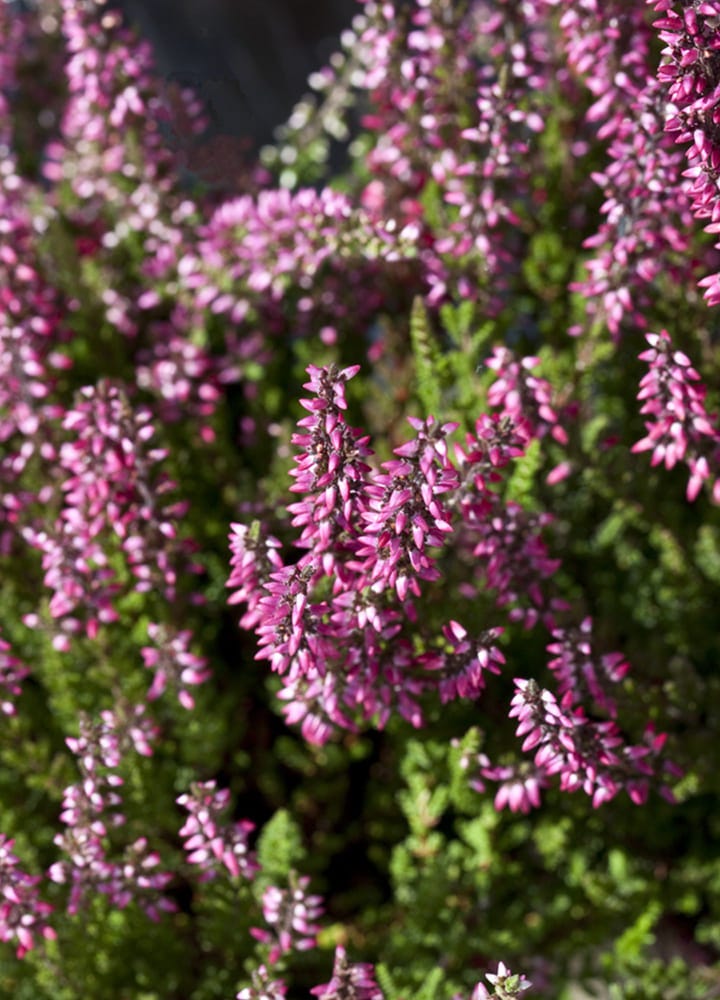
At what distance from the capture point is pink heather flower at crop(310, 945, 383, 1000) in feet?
4.84

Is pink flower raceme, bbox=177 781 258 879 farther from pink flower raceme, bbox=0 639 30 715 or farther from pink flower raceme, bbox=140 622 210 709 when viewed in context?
pink flower raceme, bbox=0 639 30 715

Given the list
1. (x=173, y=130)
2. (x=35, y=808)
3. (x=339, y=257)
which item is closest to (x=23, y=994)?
(x=35, y=808)

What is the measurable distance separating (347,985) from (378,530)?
0.61 m

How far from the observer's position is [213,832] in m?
1.69

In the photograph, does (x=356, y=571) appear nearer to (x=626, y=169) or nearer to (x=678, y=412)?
(x=678, y=412)

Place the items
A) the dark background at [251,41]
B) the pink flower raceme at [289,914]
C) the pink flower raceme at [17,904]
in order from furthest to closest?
the dark background at [251,41] → the pink flower raceme at [289,914] → the pink flower raceme at [17,904]

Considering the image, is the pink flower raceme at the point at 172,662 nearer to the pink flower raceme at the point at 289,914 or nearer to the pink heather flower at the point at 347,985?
the pink flower raceme at the point at 289,914

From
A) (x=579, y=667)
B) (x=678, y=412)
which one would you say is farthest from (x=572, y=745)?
(x=678, y=412)

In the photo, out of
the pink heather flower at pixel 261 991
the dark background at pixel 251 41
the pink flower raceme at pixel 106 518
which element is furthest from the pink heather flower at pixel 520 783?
the dark background at pixel 251 41

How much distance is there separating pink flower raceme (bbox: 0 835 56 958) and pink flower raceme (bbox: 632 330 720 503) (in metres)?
1.13

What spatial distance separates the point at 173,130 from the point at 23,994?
1787 millimetres

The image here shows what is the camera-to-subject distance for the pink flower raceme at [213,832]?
1674 mm

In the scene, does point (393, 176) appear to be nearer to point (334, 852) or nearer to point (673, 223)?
point (673, 223)

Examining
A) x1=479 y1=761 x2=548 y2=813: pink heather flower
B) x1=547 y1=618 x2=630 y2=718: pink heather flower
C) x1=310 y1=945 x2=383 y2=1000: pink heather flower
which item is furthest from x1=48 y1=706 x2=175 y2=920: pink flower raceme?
x1=547 y1=618 x2=630 y2=718: pink heather flower
